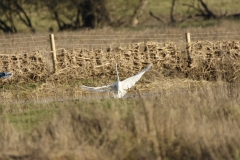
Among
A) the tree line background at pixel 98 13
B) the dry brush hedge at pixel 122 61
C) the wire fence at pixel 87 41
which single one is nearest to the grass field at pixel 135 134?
the dry brush hedge at pixel 122 61

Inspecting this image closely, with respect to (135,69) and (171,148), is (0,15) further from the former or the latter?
(171,148)

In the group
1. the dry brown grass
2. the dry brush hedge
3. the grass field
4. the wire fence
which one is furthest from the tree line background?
the dry brown grass

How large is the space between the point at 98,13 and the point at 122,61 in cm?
2427

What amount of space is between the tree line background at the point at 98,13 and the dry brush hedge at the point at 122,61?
21381 mm

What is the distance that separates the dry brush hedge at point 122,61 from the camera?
19.4 m

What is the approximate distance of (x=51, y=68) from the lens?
19.8 metres

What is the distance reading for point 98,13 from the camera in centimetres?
4394

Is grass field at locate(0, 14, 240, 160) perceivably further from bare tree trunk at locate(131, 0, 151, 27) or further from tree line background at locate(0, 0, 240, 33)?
bare tree trunk at locate(131, 0, 151, 27)

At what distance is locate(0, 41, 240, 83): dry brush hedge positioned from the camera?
63.6ft

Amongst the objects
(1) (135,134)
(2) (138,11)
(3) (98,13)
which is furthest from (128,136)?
(2) (138,11)

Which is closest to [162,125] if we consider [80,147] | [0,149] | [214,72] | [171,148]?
[171,148]

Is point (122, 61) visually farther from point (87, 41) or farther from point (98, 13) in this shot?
point (98, 13)

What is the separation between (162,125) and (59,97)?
598cm

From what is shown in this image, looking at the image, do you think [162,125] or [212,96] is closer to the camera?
[162,125]
